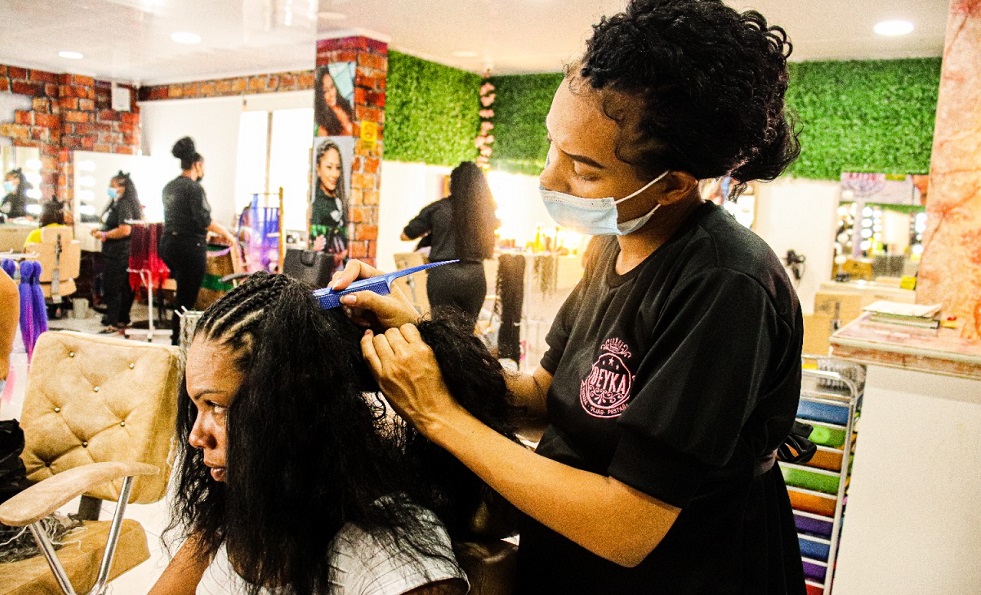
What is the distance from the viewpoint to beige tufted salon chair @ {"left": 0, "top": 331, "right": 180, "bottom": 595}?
196 cm

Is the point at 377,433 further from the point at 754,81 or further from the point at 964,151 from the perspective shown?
the point at 964,151

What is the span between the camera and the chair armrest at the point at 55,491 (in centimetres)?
157

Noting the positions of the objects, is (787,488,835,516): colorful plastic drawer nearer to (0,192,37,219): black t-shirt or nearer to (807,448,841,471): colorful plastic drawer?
(807,448,841,471): colorful plastic drawer

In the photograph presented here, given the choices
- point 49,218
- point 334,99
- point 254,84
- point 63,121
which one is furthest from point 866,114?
point 49,218

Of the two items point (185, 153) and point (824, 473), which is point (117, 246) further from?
point (824, 473)

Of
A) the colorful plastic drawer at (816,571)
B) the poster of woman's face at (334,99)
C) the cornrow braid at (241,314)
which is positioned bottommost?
the colorful plastic drawer at (816,571)

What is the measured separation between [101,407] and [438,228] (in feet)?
9.84

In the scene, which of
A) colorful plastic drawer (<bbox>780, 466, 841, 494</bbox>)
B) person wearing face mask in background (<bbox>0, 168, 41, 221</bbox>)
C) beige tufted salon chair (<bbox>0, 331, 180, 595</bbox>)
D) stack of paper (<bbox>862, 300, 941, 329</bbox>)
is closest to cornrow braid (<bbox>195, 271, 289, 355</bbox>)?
beige tufted salon chair (<bbox>0, 331, 180, 595</bbox>)

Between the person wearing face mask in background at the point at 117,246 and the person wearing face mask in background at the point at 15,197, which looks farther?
the person wearing face mask in background at the point at 117,246

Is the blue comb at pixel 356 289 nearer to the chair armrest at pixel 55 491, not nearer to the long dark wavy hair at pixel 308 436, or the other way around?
the long dark wavy hair at pixel 308 436

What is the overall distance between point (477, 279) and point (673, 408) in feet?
13.1

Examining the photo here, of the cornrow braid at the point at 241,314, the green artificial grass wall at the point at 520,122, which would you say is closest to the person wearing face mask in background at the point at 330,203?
the green artificial grass wall at the point at 520,122

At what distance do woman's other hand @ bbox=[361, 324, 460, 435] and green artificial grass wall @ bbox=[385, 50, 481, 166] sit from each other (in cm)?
700

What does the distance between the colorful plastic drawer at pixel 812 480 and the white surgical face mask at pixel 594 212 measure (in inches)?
79.1
